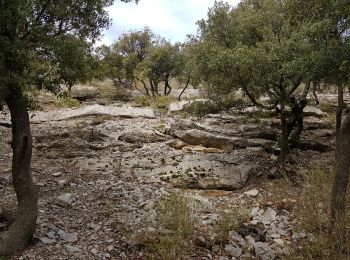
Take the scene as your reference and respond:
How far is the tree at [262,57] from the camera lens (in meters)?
13.3

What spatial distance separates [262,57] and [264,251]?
7.51 metres

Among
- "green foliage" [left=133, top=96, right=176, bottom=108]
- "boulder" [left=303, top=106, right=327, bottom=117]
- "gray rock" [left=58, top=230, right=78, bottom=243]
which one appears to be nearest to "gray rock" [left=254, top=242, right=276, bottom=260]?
"gray rock" [left=58, top=230, right=78, bottom=243]

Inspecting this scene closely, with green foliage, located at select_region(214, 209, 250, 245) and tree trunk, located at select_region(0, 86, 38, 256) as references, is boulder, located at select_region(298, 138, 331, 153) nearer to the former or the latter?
green foliage, located at select_region(214, 209, 250, 245)

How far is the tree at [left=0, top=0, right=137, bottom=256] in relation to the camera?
7629 millimetres

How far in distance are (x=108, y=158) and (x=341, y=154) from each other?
34.2 feet

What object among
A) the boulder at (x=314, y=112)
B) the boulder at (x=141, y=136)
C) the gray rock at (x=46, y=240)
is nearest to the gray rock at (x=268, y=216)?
the gray rock at (x=46, y=240)

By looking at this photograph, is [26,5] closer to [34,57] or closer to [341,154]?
[34,57]

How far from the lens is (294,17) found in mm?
14125

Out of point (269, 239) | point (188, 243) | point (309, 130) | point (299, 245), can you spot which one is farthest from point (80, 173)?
point (309, 130)

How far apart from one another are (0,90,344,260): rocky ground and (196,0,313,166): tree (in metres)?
2.59

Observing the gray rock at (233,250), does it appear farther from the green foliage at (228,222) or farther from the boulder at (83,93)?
the boulder at (83,93)

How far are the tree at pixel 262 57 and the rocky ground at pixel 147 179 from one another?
8.49 ft

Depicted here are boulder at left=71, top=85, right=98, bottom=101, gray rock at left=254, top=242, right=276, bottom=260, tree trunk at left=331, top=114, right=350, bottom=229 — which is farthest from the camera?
boulder at left=71, top=85, right=98, bottom=101

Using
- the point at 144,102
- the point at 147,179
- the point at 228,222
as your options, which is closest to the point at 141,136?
the point at 147,179
